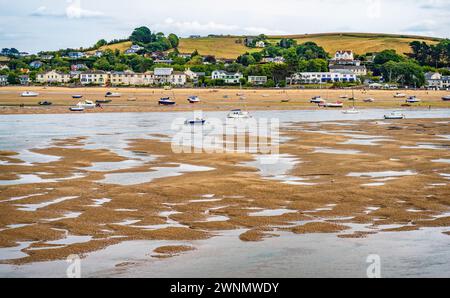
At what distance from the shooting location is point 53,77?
577ft

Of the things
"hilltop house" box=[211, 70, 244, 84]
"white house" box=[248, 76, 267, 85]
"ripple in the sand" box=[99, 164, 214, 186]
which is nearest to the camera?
"ripple in the sand" box=[99, 164, 214, 186]

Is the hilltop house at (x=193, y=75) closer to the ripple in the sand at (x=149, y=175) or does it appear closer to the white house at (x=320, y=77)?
the white house at (x=320, y=77)

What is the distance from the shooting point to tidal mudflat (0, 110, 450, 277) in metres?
19.6

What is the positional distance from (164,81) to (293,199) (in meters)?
149

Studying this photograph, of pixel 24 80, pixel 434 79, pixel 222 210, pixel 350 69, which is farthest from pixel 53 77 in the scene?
pixel 222 210

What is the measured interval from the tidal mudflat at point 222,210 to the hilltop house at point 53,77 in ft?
427

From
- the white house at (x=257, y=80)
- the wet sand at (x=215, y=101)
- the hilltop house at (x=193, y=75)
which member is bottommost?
the wet sand at (x=215, y=101)

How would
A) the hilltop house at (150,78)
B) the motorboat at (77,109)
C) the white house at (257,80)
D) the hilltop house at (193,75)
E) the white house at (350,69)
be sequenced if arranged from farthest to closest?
the white house at (350,69)
the hilltop house at (193,75)
the hilltop house at (150,78)
the white house at (257,80)
the motorboat at (77,109)

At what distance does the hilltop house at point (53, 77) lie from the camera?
17288cm

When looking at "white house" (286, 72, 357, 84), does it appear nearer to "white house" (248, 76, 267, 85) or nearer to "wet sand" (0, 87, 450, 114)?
"white house" (248, 76, 267, 85)

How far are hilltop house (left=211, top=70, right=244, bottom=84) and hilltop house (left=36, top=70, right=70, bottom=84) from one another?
36.4m

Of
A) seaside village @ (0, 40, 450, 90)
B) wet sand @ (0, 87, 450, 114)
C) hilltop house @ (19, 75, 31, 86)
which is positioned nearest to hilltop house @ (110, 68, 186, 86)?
seaside village @ (0, 40, 450, 90)

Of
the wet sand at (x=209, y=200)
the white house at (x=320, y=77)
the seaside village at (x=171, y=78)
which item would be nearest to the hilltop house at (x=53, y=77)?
the seaside village at (x=171, y=78)
